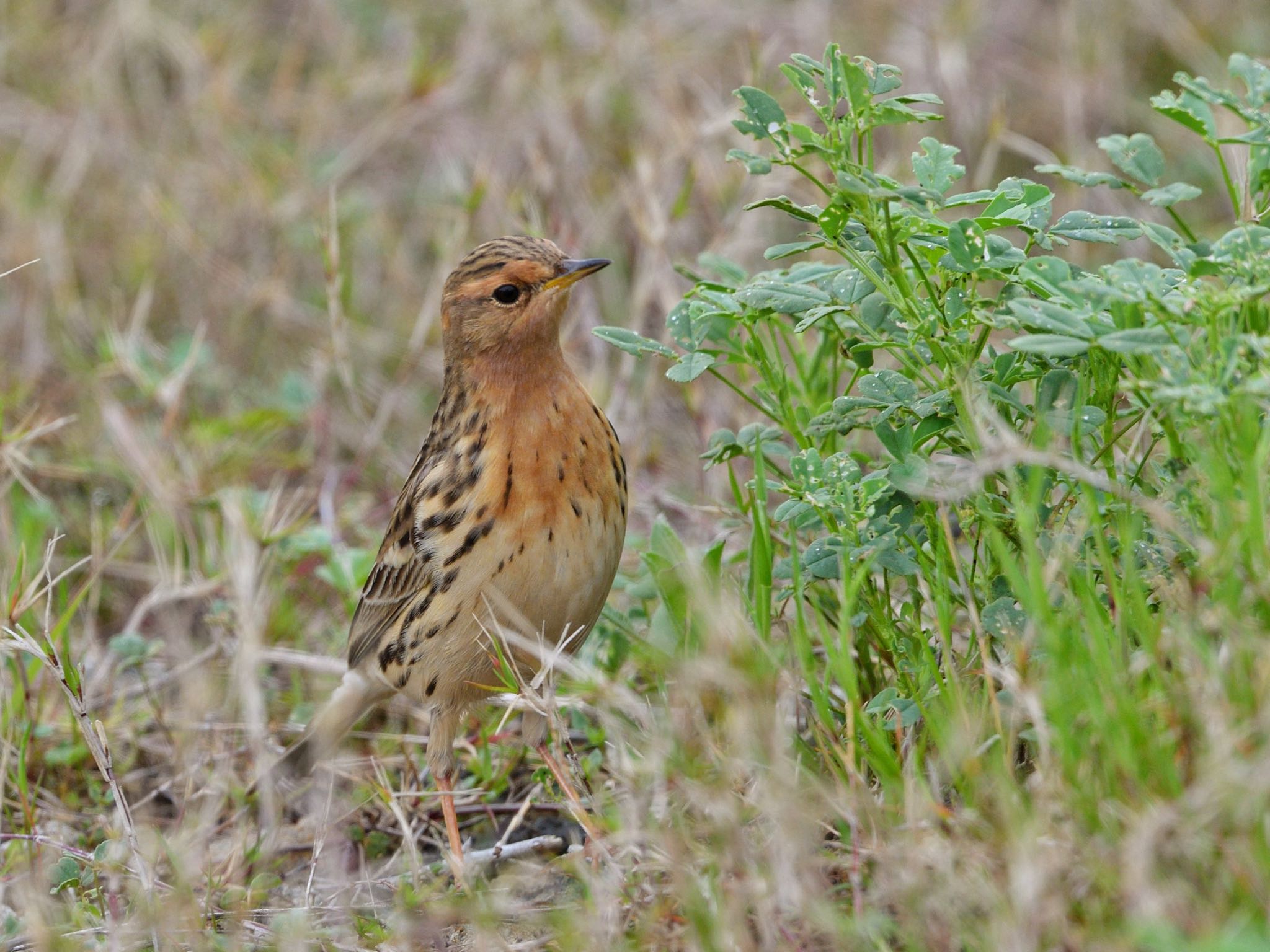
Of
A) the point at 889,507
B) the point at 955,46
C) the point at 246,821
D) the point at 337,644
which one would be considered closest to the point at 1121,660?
the point at 889,507

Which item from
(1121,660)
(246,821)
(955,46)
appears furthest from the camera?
(955,46)

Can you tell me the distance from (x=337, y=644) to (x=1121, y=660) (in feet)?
10.4

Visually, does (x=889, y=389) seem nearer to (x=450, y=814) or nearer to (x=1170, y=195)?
(x=1170, y=195)

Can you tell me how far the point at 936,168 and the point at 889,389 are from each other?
0.51m

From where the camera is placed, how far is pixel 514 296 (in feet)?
14.7

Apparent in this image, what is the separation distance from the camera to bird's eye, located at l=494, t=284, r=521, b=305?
446 cm

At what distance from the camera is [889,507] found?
3.61m

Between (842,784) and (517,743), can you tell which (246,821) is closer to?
(517,743)

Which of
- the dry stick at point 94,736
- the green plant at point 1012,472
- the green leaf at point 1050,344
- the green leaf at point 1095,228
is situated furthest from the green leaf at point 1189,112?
the dry stick at point 94,736

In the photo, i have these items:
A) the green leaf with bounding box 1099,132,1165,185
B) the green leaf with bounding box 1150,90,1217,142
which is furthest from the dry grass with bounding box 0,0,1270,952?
the green leaf with bounding box 1099,132,1165,185

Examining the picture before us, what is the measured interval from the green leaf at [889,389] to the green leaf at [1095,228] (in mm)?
472

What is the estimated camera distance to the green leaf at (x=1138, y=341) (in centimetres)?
297

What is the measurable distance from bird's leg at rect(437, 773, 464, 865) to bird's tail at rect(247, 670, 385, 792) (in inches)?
19.1

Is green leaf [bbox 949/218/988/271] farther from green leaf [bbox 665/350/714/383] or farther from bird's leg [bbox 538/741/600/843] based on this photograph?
bird's leg [bbox 538/741/600/843]
